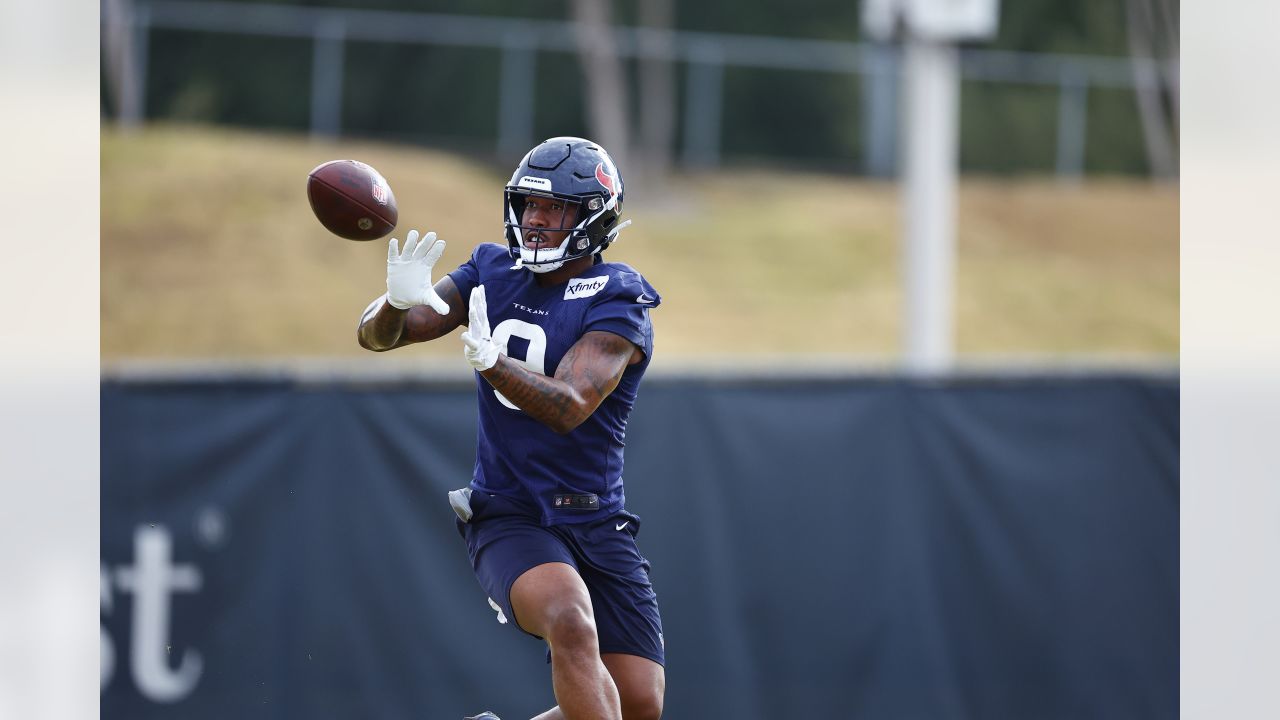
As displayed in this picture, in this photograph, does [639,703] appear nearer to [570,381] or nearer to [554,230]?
[570,381]

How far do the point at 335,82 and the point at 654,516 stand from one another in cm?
1689

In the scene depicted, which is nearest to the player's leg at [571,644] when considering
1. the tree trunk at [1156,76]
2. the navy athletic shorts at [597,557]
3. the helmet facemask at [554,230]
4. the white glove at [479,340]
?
the navy athletic shorts at [597,557]

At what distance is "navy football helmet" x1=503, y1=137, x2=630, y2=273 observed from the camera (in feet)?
17.6

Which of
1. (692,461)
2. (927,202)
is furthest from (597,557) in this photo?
(927,202)

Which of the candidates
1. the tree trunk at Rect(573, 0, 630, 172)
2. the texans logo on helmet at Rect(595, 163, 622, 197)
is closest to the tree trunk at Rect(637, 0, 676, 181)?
the tree trunk at Rect(573, 0, 630, 172)

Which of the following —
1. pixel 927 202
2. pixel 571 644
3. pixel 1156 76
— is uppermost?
pixel 1156 76

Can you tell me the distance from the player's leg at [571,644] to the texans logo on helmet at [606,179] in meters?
1.38

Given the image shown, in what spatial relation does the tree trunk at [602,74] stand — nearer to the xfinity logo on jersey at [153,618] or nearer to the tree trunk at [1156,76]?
the tree trunk at [1156,76]

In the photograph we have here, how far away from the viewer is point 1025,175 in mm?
27812

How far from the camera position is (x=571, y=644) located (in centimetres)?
498

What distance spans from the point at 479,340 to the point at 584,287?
0.74m

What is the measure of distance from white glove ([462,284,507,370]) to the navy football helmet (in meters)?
0.58
